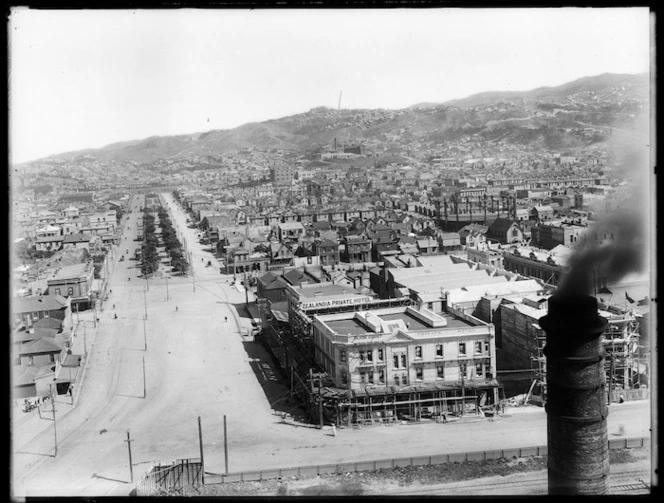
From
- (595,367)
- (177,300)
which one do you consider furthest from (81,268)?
(595,367)

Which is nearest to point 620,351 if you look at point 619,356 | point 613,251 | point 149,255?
point 619,356

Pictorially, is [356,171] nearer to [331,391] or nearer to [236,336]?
[236,336]

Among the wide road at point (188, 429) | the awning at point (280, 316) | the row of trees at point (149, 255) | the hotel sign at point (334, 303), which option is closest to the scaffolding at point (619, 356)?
the wide road at point (188, 429)

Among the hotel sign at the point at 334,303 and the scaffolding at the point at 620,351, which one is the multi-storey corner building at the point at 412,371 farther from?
the hotel sign at the point at 334,303

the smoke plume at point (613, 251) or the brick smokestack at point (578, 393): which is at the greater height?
the smoke plume at point (613, 251)

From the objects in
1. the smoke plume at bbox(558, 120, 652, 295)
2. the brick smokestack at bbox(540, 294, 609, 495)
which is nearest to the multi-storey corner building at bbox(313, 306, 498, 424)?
the brick smokestack at bbox(540, 294, 609, 495)

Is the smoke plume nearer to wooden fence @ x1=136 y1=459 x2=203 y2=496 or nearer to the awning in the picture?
wooden fence @ x1=136 y1=459 x2=203 y2=496
